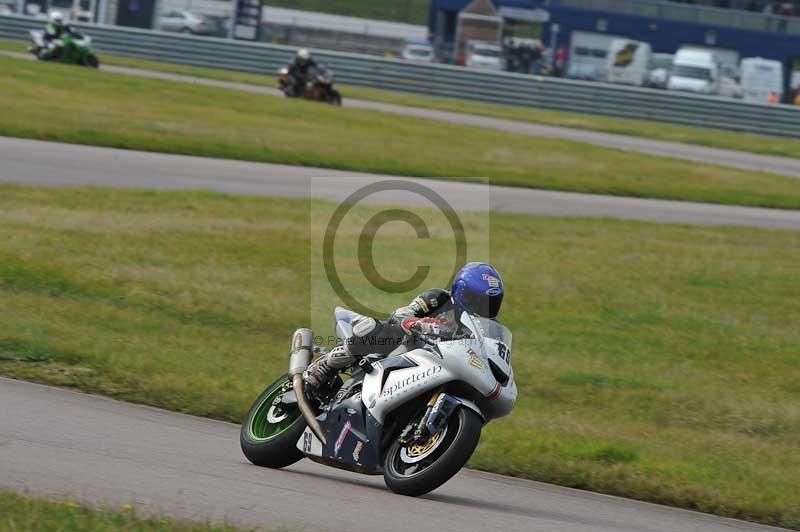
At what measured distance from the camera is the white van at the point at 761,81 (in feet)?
165

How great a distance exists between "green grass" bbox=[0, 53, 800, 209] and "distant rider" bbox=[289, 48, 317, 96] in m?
1.54

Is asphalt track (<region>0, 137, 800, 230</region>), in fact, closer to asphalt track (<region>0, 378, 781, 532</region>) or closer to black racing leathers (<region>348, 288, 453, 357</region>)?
asphalt track (<region>0, 378, 781, 532</region>)

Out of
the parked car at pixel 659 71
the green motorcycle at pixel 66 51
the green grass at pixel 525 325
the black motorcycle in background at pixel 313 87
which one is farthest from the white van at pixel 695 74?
the green grass at pixel 525 325

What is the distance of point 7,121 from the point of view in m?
21.0

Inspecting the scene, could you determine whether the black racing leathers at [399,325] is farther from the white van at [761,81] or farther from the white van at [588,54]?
the white van at [588,54]

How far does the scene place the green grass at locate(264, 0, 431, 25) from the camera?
77.6 meters

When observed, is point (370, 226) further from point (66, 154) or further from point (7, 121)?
point (7, 121)

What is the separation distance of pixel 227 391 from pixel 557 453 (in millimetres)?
2377

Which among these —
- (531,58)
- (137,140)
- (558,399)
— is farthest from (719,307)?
(531,58)

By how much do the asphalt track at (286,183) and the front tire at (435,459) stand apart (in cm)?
1075

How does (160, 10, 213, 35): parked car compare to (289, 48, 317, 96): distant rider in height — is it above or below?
above

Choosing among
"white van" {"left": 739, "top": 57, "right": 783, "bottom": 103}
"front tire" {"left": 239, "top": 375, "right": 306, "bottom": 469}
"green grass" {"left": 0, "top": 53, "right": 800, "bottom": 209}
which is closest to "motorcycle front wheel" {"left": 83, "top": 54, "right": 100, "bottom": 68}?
"green grass" {"left": 0, "top": 53, "right": 800, "bottom": 209}

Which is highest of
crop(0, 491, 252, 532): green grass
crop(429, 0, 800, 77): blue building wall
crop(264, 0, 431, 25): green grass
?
crop(264, 0, 431, 25): green grass

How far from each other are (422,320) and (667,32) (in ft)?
187
